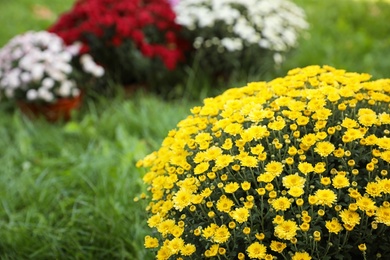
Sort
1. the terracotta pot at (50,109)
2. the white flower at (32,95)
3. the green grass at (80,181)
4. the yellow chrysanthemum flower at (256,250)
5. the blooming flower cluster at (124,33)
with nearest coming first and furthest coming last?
the yellow chrysanthemum flower at (256,250)
the green grass at (80,181)
the white flower at (32,95)
the terracotta pot at (50,109)
the blooming flower cluster at (124,33)

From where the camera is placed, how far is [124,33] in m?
4.61

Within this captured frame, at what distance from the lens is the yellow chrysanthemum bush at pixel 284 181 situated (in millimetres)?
1672

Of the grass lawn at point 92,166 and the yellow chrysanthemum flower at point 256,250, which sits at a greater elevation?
the yellow chrysanthemum flower at point 256,250

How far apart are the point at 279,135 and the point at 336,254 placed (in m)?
0.40

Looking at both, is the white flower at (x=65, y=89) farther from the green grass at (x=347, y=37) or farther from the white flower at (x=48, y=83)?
the green grass at (x=347, y=37)

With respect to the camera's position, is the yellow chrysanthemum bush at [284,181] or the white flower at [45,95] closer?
the yellow chrysanthemum bush at [284,181]

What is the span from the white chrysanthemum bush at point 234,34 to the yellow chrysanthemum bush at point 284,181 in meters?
2.73

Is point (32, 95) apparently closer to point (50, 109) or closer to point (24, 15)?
point (50, 109)

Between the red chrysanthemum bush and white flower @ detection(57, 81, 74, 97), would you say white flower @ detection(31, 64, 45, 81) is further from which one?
the red chrysanthemum bush

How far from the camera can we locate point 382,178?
1753mm

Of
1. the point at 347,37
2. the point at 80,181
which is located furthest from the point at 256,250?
the point at 347,37

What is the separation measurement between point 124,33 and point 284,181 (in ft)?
10.3

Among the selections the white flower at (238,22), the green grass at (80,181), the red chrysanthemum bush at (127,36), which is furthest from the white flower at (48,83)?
the white flower at (238,22)

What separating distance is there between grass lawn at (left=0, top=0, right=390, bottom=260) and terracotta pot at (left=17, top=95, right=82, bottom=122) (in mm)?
75
